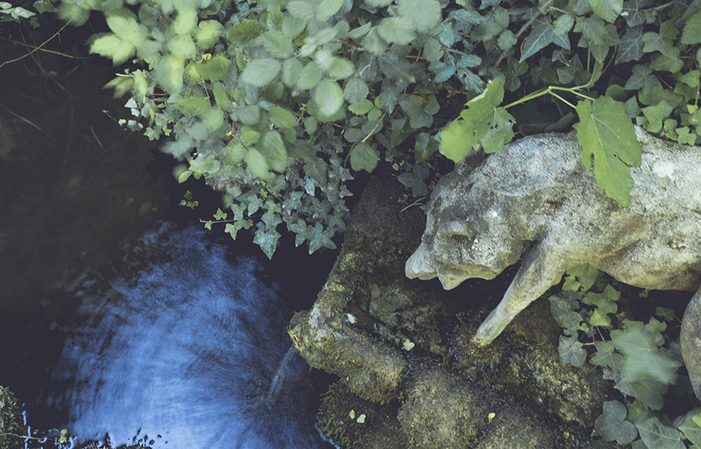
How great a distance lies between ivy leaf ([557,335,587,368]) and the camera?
217 cm

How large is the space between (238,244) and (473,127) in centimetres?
229

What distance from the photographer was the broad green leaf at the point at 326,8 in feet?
3.89

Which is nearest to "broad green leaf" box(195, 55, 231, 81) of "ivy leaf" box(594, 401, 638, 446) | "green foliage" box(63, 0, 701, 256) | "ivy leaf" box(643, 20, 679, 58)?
"green foliage" box(63, 0, 701, 256)

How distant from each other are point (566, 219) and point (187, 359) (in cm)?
275

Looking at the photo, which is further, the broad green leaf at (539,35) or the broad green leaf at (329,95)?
the broad green leaf at (539,35)

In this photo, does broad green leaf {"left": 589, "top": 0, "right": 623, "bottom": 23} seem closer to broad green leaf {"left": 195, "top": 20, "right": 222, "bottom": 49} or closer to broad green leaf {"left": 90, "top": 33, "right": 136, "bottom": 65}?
broad green leaf {"left": 195, "top": 20, "right": 222, "bottom": 49}

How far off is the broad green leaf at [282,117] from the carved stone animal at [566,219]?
0.91 m

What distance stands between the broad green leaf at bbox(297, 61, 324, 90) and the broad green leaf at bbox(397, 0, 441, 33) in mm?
324

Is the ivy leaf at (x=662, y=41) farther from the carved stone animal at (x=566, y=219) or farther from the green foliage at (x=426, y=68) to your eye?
the carved stone animal at (x=566, y=219)

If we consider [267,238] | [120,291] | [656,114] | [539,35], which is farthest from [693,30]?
[120,291]

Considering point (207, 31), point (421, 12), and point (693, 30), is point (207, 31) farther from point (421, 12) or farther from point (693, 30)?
point (693, 30)

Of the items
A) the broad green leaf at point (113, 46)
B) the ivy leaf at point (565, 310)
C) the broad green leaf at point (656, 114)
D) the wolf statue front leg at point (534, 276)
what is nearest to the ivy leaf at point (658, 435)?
the ivy leaf at point (565, 310)

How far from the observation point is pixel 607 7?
1.31m

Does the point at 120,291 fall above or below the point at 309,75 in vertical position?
below
